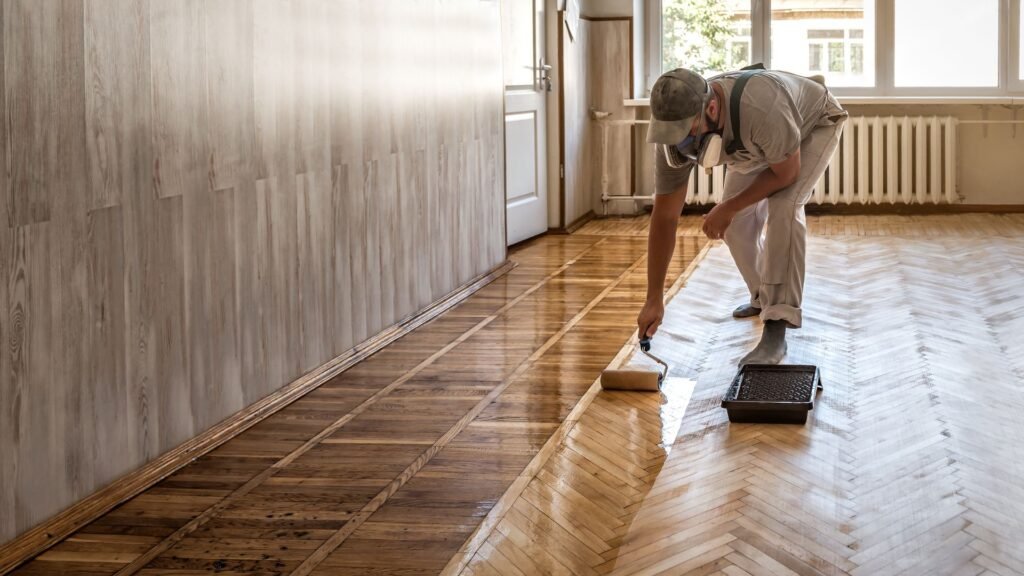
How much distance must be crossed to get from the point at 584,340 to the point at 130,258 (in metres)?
1.94

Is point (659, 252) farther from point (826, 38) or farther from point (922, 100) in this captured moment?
point (826, 38)

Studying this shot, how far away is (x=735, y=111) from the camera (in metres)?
3.43

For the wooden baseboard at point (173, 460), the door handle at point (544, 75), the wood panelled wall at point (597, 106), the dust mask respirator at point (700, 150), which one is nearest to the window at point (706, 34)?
the wood panelled wall at point (597, 106)

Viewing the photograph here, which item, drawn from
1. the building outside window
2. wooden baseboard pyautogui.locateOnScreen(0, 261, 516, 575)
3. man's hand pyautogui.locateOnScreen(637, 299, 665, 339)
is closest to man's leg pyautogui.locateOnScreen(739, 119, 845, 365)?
man's hand pyautogui.locateOnScreen(637, 299, 665, 339)

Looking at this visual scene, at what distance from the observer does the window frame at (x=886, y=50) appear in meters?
7.92

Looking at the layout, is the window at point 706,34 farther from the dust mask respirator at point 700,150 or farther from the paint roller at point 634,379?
the paint roller at point 634,379

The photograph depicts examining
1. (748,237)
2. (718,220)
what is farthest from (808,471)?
(748,237)

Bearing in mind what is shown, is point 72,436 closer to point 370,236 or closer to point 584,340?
point 370,236

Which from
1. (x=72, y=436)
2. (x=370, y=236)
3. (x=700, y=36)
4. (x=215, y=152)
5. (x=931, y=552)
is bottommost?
(x=931, y=552)

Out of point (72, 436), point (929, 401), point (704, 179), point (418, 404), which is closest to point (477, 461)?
point (418, 404)

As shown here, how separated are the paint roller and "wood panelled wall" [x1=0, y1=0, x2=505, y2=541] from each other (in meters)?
0.93

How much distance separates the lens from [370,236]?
13.6ft

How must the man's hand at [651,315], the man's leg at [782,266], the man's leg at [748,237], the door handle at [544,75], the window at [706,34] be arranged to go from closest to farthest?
the man's hand at [651,315] → the man's leg at [782,266] → the man's leg at [748,237] → the door handle at [544,75] → the window at [706,34]

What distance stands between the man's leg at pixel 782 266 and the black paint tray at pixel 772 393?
0.23 metres
